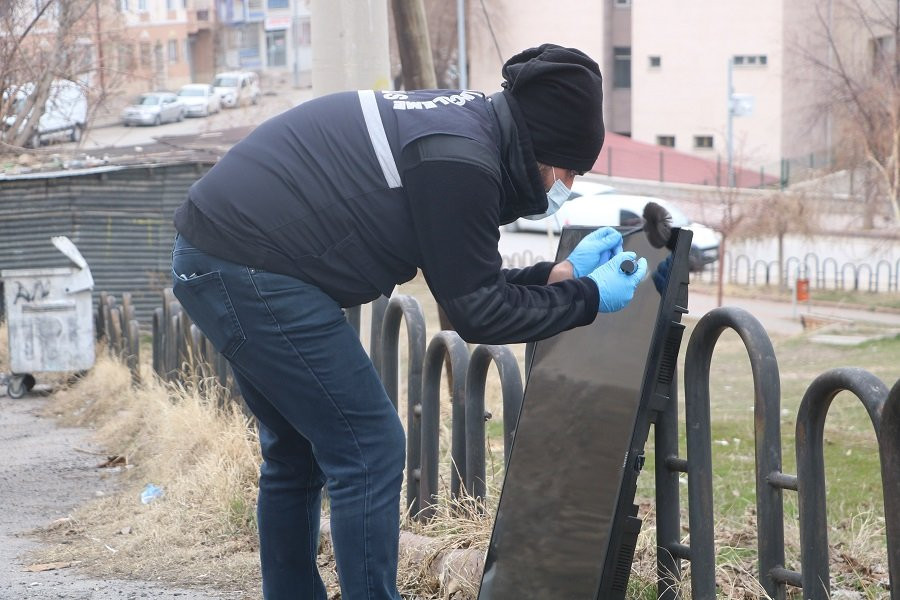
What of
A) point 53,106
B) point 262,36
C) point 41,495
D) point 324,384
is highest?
point 262,36

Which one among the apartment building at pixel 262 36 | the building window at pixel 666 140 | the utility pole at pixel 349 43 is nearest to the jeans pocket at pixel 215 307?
the utility pole at pixel 349 43

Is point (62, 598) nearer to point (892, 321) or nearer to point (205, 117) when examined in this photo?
point (892, 321)

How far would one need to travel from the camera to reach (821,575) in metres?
2.98

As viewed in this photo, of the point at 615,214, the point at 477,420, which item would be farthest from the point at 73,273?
the point at 615,214

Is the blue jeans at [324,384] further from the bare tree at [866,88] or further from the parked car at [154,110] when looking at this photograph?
the parked car at [154,110]

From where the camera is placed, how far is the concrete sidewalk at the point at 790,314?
81.2ft

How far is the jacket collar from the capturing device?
2824 millimetres

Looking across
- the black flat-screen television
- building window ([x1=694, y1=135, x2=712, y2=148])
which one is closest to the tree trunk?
building window ([x1=694, y1=135, x2=712, y2=148])

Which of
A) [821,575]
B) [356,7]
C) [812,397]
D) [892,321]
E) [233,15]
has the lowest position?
[892,321]

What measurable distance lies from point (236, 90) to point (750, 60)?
22.8 m

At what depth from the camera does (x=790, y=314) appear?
27016 millimetres

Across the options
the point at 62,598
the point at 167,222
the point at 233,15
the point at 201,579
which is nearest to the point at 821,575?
the point at 201,579

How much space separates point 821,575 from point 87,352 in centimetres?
767

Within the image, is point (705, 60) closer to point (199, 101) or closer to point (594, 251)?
point (199, 101)
